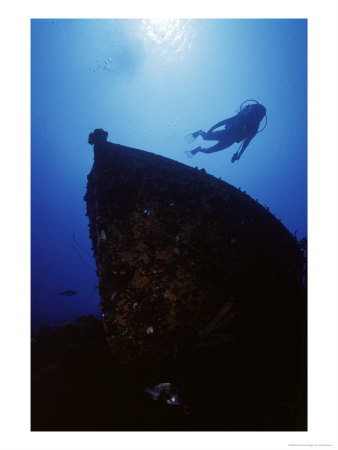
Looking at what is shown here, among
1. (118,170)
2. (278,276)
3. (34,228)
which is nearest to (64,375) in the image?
(118,170)

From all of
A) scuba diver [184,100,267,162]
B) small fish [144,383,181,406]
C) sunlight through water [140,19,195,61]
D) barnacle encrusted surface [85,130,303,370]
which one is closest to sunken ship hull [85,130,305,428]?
barnacle encrusted surface [85,130,303,370]

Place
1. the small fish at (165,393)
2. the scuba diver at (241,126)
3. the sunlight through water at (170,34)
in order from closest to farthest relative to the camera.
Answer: the small fish at (165,393) → the scuba diver at (241,126) → the sunlight through water at (170,34)

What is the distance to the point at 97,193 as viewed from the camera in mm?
2570

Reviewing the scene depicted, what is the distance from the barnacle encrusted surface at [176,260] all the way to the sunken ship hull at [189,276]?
0.01 meters

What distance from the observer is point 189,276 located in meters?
2.45

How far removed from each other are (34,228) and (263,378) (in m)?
57.3

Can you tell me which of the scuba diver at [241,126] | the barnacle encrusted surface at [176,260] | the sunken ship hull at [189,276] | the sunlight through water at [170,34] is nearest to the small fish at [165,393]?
the sunken ship hull at [189,276]

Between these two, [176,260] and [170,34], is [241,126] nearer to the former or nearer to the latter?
[176,260]

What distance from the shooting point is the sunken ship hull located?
90.3 inches

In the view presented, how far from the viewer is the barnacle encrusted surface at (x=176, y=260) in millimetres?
2283

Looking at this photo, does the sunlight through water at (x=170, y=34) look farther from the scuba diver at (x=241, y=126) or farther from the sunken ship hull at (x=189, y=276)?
the sunken ship hull at (x=189, y=276)

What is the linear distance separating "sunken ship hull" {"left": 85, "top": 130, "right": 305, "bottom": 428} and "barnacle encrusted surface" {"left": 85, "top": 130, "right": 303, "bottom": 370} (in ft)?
0.04

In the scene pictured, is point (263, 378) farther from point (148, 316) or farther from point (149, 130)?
point (149, 130)

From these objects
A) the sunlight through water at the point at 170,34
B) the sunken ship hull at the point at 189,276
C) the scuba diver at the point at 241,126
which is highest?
the sunlight through water at the point at 170,34
